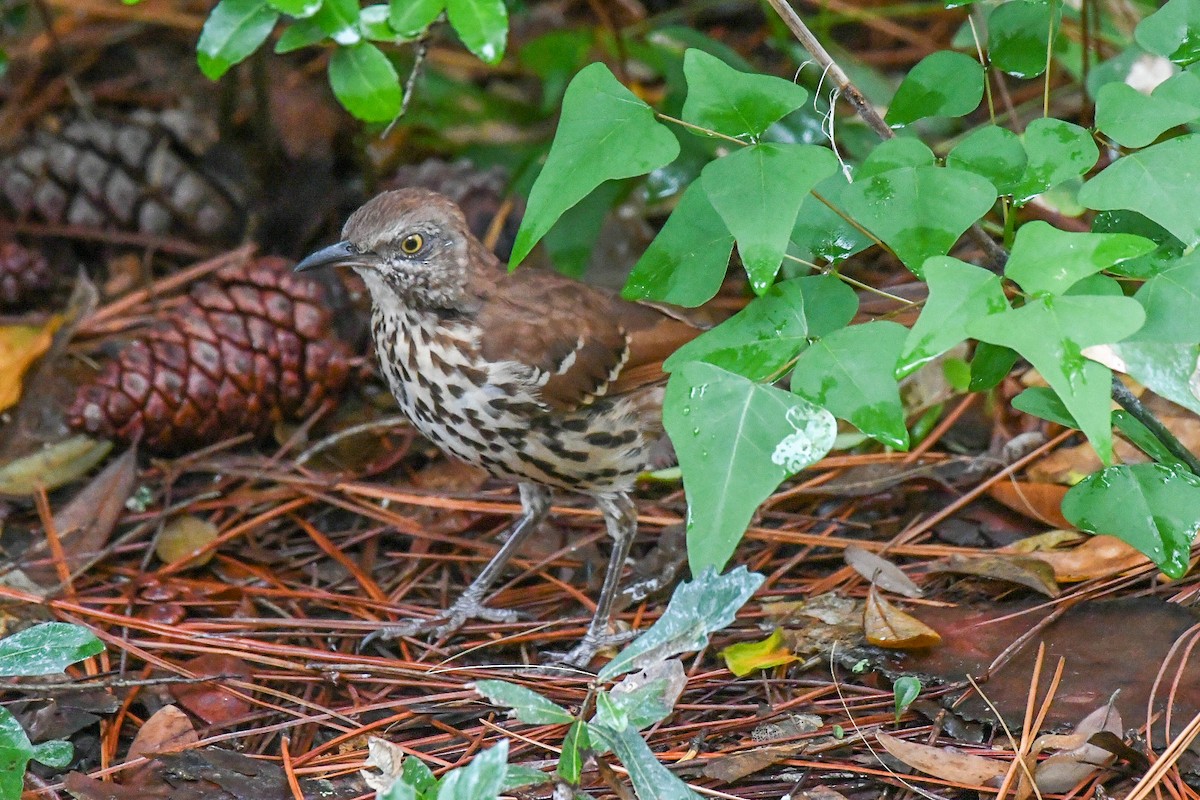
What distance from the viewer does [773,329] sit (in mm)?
2402

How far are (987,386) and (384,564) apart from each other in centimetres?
177

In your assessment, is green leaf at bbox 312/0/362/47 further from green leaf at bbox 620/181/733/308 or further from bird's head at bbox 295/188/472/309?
green leaf at bbox 620/181/733/308

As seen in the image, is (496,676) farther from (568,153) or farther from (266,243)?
(266,243)

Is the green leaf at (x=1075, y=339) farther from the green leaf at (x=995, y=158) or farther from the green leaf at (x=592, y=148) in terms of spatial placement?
the green leaf at (x=592, y=148)

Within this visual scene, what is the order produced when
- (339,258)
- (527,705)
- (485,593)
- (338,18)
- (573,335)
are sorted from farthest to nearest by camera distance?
(485,593), (573,335), (339,258), (338,18), (527,705)

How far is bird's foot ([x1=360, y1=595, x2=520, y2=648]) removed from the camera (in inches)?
130

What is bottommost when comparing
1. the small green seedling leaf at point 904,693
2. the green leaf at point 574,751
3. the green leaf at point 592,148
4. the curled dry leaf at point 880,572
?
the curled dry leaf at point 880,572

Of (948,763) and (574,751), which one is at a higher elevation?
(574,751)

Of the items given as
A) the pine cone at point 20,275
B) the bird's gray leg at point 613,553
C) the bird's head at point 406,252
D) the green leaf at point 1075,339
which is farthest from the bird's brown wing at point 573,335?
the pine cone at point 20,275

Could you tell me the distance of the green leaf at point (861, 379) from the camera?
2.19 meters

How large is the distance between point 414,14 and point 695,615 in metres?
1.48

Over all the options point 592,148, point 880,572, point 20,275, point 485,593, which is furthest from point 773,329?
point 20,275

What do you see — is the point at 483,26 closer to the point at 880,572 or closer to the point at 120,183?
the point at 880,572

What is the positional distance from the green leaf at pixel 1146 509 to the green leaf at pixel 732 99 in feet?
3.18
